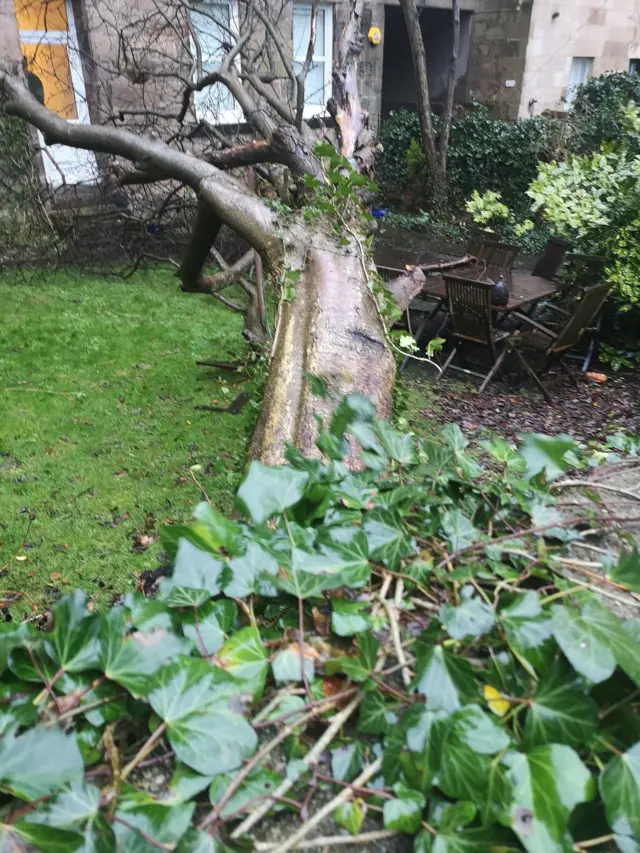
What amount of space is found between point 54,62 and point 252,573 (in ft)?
35.2

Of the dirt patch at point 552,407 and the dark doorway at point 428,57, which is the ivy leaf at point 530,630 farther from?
the dark doorway at point 428,57

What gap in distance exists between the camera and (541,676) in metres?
0.73

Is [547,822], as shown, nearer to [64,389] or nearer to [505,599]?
[505,599]

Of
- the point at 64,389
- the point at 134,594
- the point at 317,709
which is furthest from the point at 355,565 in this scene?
the point at 64,389

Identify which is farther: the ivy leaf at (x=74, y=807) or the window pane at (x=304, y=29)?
the window pane at (x=304, y=29)

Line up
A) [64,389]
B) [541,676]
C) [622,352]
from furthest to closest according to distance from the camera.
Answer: [622,352] → [64,389] → [541,676]

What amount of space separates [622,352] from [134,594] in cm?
712

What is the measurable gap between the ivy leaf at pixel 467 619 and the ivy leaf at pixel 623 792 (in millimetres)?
186

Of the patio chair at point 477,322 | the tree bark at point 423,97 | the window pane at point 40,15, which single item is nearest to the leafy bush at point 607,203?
the patio chair at point 477,322

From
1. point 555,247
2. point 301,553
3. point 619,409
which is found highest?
point 301,553

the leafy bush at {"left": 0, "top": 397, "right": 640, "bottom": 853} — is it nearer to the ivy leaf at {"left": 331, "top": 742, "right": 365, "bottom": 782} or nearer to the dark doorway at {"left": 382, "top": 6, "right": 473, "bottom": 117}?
the ivy leaf at {"left": 331, "top": 742, "right": 365, "bottom": 782}

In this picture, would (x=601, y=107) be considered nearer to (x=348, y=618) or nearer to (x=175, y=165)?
(x=175, y=165)

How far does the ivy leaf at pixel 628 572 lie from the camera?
2.64 ft

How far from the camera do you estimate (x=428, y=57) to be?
15336mm
